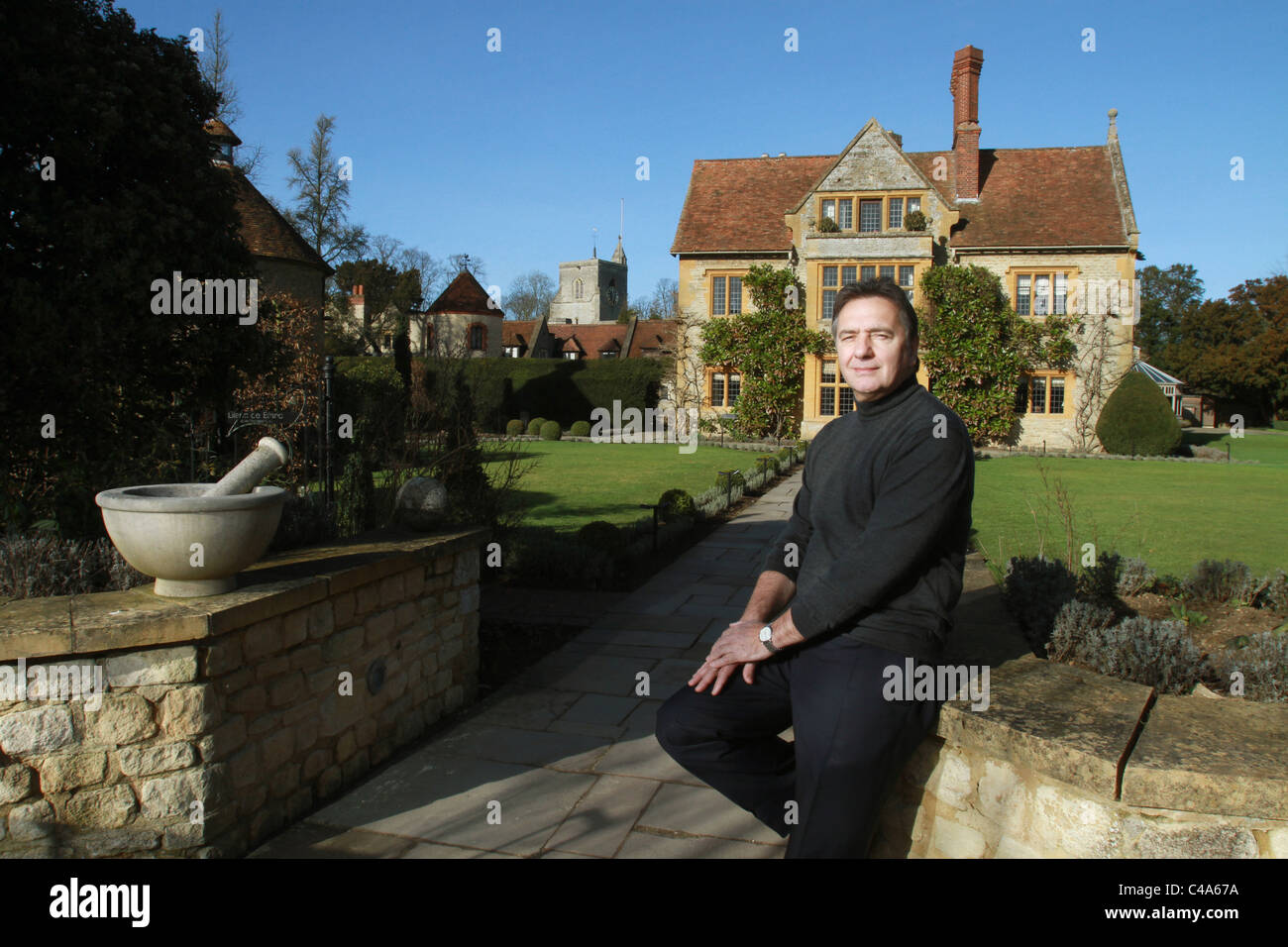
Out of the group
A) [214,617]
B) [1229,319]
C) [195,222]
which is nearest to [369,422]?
[195,222]

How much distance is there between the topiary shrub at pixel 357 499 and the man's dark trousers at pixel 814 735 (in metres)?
4.27

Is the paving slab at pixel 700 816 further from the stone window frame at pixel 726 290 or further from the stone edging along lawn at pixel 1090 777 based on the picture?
the stone window frame at pixel 726 290

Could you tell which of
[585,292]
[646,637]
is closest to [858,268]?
[646,637]

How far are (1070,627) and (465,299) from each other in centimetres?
4419

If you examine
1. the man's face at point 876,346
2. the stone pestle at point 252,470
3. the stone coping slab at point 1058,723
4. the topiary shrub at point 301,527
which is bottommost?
the stone coping slab at point 1058,723

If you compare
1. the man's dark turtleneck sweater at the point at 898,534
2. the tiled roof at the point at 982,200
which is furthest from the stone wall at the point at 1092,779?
the tiled roof at the point at 982,200

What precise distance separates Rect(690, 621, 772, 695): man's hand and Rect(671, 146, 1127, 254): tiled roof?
2582 cm

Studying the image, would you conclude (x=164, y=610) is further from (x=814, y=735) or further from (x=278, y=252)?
(x=278, y=252)

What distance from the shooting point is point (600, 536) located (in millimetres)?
8602

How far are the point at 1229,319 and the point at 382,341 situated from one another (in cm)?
4783

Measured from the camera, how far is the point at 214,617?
9.93ft

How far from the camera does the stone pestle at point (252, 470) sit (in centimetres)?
337

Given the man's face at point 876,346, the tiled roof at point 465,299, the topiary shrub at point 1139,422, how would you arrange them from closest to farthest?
the man's face at point 876,346, the topiary shrub at point 1139,422, the tiled roof at point 465,299

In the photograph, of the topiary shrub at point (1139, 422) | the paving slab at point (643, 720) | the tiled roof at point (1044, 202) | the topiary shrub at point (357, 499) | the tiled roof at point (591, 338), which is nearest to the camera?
the paving slab at point (643, 720)
